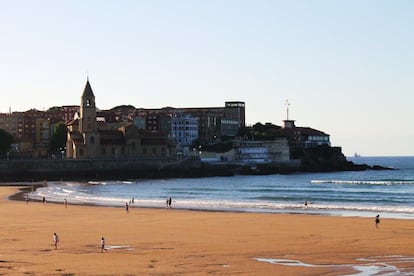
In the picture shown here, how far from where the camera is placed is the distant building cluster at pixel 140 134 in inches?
5089

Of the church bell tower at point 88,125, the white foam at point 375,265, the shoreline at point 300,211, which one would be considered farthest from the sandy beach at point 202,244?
the church bell tower at point 88,125

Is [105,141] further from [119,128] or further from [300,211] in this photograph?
[300,211]

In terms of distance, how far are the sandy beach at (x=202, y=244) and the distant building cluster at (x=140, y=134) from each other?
3163 inches

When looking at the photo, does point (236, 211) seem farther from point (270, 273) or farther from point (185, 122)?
point (185, 122)

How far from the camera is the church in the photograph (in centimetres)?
12612

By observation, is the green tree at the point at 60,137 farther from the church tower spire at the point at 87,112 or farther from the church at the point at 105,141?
the church tower spire at the point at 87,112

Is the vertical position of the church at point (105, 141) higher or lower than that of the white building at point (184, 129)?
lower

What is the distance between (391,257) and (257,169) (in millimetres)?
113581

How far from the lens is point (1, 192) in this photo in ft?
258

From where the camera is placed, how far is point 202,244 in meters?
33.4

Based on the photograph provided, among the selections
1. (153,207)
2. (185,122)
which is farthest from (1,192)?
(185,122)

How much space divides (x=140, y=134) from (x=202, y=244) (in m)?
103

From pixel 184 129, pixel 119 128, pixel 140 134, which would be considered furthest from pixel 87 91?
pixel 184 129

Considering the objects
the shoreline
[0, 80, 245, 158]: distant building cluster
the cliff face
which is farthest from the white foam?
the cliff face
